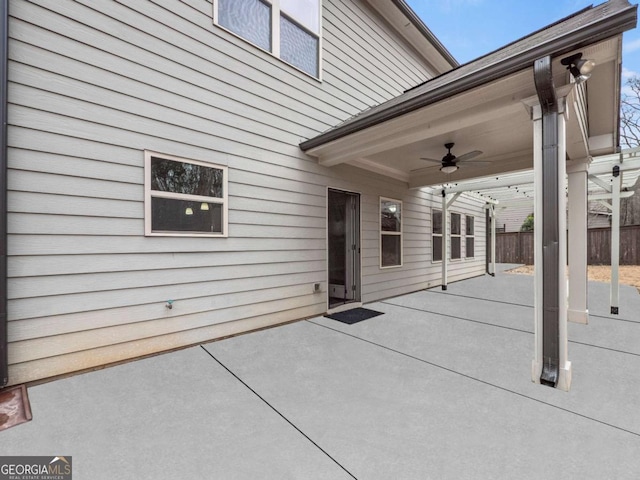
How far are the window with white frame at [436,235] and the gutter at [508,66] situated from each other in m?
4.70

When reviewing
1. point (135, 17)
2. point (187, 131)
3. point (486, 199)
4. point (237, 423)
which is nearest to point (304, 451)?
point (237, 423)

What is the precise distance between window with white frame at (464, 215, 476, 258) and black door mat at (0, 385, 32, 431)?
9536 millimetres

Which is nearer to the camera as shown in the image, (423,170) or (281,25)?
(281,25)

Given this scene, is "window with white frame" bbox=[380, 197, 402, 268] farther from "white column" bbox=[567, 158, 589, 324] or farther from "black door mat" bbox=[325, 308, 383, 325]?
"white column" bbox=[567, 158, 589, 324]

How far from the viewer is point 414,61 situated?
21.8 ft

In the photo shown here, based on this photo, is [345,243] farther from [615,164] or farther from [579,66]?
[615,164]

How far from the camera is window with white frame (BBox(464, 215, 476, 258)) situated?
8969 mm

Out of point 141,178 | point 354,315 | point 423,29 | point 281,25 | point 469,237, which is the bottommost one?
point 354,315

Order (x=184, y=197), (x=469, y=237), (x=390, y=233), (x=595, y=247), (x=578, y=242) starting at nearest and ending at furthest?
(x=184, y=197) < (x=578, y=242) < (x=390, y=233) < (x=469, y=237) < (x=595, y=247)

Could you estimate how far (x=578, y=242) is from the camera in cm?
412

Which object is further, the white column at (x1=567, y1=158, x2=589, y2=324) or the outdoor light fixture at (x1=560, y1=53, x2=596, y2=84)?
the white column at (x1=567, y1=158, x2=589, y2=324)

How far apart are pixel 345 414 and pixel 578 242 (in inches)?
170

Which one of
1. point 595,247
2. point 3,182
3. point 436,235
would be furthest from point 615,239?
point 595,247

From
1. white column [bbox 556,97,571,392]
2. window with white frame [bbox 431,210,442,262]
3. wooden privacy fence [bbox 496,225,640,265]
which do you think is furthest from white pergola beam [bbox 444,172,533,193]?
wooden privacy fence [bbox 496,225,640,265]
